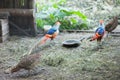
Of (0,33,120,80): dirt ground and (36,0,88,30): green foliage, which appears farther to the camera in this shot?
(36,0,88,30): green foliage

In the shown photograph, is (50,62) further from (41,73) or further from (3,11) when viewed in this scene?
(3,11)

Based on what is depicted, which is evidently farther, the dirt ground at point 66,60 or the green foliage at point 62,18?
the green foliage at point 62,18

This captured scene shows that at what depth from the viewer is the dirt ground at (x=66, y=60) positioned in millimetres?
4758

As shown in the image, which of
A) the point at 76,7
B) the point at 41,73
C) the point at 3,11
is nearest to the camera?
the point at 41,73

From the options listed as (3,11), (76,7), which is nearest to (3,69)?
(3,11)

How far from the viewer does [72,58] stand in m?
5.85

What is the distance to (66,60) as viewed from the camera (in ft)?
18.6

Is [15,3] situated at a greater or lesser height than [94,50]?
greater

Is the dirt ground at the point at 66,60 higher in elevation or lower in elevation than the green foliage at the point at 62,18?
lower

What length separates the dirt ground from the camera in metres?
4.76

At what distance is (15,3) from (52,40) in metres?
1.86

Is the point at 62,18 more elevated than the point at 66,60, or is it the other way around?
the point at 62,18

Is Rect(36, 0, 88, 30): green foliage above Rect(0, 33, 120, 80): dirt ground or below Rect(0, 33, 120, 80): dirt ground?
above

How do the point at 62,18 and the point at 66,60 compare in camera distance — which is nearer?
the point at 66,60
